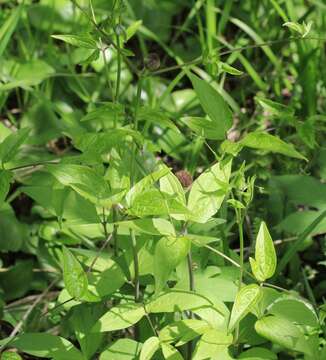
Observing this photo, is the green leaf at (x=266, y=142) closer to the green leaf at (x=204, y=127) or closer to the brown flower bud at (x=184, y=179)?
the green leaf at (x=204, y=127)

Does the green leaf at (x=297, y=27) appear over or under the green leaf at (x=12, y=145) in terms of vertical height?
over

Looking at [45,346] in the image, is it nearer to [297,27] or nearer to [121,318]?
[121,318]

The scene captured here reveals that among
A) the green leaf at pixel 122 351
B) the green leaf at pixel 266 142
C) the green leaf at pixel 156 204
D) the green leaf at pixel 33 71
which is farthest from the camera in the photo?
the green leaf at pixel 33 71

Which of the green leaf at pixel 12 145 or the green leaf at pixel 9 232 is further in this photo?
the green leaf at pixel 9 232

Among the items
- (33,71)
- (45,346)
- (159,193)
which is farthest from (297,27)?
(33,71)

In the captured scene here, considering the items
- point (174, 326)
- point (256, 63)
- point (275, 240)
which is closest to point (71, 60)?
point (256, 63)

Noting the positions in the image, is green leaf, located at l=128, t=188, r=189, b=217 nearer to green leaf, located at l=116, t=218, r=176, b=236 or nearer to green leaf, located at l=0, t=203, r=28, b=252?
green leaf, located at l=116, t=218, r=176, b=236

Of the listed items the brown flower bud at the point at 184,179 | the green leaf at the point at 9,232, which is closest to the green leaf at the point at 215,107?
the brown flower bud at the point at 184,179

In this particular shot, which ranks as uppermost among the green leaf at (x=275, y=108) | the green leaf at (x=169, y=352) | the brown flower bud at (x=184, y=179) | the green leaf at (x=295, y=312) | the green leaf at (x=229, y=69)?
the green leaf at (x=229, y=69)
